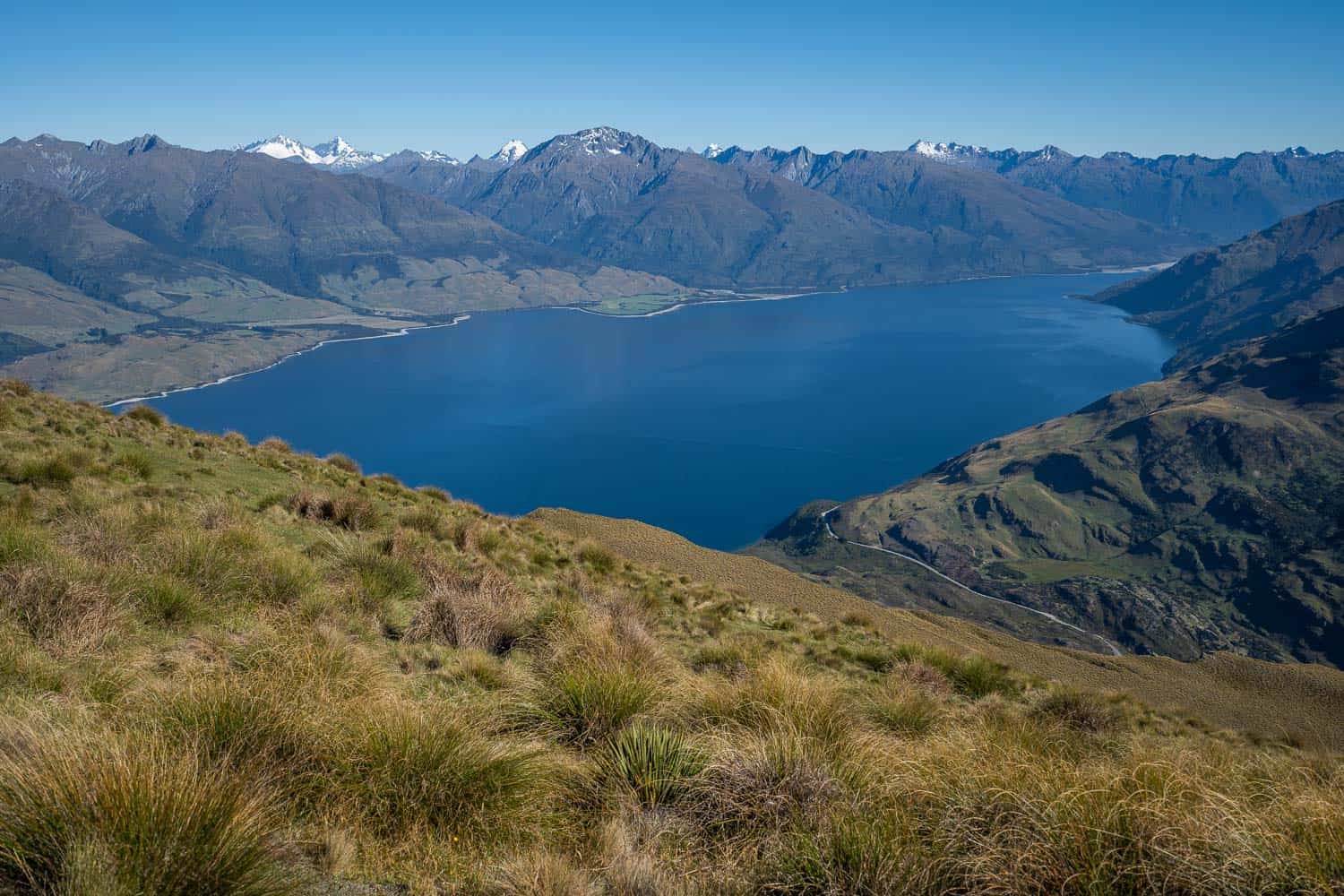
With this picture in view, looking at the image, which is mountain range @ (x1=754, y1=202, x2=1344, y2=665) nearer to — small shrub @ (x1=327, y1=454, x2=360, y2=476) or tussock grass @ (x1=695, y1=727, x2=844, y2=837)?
small shrub @ (x1=327, y1=454, x2=360, y2=476)

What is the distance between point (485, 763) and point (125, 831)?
1988 mm

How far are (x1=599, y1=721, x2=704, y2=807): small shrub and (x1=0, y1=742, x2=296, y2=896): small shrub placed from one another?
86.8 inches

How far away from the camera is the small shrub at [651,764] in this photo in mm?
5164

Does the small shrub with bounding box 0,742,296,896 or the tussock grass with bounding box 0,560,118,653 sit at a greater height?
the small shrub with bounding box 0,742,296,896

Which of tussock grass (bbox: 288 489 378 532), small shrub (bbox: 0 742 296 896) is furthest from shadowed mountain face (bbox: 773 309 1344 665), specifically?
small shrub (bbox: 0 742 296 896)

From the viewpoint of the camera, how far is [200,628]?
24.1 feet

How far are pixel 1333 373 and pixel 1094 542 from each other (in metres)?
95.1

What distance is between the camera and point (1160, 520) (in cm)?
16288

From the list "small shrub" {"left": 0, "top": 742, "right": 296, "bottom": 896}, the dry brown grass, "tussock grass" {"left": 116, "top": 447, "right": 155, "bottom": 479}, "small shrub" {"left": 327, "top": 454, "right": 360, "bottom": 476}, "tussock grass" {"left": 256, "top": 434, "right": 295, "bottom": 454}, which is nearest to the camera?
"small shrub" {"left": 0, "top": 742, "right": 296, "bottom": 896}

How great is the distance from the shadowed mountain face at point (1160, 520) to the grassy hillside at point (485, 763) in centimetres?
12744

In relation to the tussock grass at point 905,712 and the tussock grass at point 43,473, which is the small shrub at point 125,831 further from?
the tussock grass at point 43,473

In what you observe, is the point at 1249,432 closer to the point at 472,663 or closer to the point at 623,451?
the point at 623,451

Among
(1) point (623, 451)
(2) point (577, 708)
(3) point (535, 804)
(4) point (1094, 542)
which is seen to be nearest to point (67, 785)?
(3) point (535, 804)

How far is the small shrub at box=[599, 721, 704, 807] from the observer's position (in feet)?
16.9
